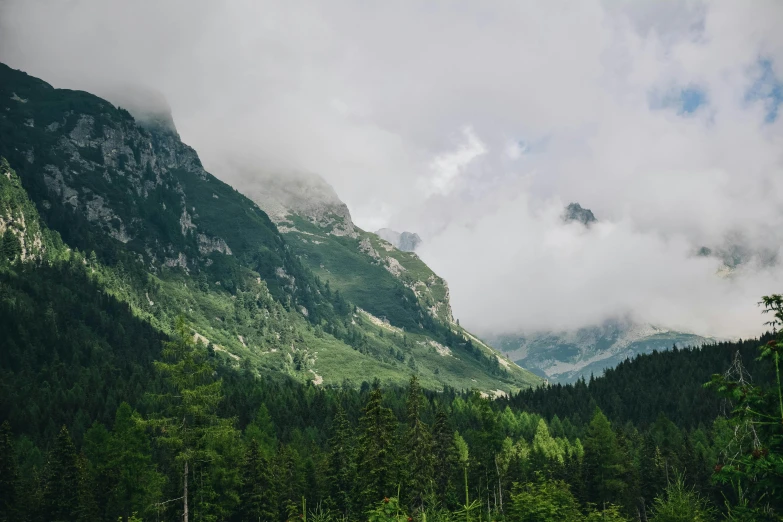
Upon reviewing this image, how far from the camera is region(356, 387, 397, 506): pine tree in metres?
57.6

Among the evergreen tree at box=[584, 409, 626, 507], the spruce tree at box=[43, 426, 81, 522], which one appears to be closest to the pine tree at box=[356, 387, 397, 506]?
the spruce tree at box=[43, 426, 81, 522]

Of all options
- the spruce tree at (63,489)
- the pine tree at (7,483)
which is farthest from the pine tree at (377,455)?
the pine tree at (7,483)

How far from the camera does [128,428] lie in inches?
3142

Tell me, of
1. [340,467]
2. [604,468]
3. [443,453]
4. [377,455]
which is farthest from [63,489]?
[604,468]

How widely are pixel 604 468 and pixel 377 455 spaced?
176ft

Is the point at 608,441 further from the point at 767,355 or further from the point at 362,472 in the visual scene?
the point at 767,355

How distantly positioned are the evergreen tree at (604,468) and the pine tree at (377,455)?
49380 mm

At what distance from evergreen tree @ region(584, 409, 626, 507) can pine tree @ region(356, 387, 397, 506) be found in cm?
4938

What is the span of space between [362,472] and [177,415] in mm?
26427

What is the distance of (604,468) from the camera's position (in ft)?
305

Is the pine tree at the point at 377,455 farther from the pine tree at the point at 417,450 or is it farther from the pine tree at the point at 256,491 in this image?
the pine tree at the point at 256,491

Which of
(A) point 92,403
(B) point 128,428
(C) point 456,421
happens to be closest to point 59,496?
(B) point 128,428

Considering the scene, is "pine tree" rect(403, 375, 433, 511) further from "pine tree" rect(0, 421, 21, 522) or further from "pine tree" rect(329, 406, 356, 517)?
"pine tree" rect(0, 421, 21, 522)

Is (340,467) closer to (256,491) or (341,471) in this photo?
(341,471)
